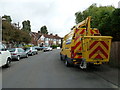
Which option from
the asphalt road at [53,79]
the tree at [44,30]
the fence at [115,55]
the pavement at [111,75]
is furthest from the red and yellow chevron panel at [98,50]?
the tree at [44,30]

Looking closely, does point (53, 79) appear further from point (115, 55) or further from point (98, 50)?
point (115, 55)

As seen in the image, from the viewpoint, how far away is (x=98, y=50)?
29.5ft

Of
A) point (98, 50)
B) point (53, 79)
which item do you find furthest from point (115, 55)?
point (53, 79)

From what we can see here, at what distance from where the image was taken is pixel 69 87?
611 cm

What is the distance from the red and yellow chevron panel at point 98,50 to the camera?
8.91m

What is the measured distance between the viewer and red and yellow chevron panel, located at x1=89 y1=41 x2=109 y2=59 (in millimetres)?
8906

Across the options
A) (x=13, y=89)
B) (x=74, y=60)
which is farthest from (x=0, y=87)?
(x=74, y=60)

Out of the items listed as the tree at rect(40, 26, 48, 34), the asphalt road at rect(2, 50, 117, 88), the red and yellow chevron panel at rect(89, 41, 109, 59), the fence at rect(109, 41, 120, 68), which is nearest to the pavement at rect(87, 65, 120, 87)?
the asphalt road at rect(2, 50, 117, 88)

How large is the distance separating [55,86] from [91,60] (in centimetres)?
352

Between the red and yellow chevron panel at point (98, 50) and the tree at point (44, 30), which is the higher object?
the tree at point (44, 30)

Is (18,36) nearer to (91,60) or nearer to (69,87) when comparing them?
(91,60)

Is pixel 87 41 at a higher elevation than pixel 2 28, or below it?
below

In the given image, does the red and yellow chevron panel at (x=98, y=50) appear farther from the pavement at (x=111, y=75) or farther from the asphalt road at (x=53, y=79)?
the asphalt road at (x=53, y=79)

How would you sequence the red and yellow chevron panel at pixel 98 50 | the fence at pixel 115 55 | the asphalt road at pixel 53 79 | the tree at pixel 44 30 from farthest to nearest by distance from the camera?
the tree at pixel 44 30, the fence at pixel 115 55, the red and yellow chevron panel at pixel 98 50, the asphalt road at pixel 53 79
